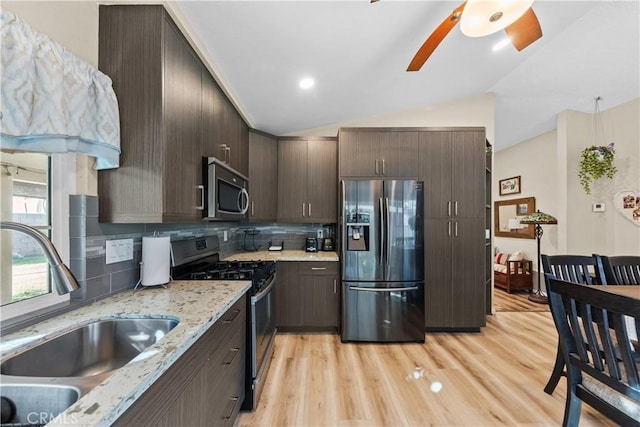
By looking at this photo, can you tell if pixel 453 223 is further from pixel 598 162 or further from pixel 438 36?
pixel 598 162

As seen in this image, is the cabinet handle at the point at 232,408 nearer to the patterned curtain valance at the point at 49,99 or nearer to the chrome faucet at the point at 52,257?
the chrome faucet at the point at 52,257

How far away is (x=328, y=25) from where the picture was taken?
169cm

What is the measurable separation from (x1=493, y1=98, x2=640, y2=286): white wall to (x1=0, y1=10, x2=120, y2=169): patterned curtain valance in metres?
5.39

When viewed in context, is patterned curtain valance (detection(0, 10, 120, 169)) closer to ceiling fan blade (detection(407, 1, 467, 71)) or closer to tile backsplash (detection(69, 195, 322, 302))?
tile backsplash (detection(69, 195, 322, 302))

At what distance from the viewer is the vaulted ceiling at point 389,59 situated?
1629 mm

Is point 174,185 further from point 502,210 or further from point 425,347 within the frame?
point 502,210

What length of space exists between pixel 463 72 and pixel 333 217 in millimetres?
2142

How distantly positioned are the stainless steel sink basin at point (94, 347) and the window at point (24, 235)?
0.23 meters

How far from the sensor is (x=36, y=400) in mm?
663

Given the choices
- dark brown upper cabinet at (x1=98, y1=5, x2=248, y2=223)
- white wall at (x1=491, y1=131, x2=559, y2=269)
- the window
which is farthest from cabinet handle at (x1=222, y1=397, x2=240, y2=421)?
white wall at (x1=491, y1=131, x2=559, y2=269)

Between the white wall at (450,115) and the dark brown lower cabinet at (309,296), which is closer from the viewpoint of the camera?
the dark brown lower cabinet at (309,296)

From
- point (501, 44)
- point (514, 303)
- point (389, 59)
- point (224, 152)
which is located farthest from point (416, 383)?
point (501, 44)

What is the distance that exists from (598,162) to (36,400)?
5534 mm

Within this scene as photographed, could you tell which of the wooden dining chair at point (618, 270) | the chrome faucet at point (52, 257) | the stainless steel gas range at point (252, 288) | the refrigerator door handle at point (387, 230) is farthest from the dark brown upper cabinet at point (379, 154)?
the chrome faucet at point (52, 257)
